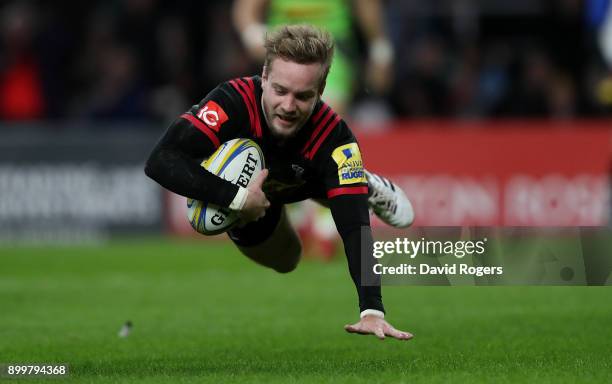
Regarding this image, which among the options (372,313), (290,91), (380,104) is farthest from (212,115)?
(380,104)

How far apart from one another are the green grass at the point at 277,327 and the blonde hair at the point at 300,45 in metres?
1.41

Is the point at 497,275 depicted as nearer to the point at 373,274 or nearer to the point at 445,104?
the point at 373,274

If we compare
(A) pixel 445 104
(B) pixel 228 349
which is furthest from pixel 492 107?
(B) pixel 228 349

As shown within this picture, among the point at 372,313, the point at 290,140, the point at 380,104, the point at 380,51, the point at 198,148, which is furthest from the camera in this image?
the point at 380,104

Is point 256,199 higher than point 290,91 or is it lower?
lower

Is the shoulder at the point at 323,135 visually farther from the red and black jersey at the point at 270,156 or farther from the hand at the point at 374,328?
the hand at the point at 374,328

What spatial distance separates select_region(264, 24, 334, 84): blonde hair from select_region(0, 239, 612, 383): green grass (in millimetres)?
1415

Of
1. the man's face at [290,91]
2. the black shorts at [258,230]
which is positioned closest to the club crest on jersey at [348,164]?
the man's face at [290,91]

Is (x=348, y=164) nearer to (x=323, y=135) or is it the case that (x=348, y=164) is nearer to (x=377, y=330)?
(x=323, y=135)

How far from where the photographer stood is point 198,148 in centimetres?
615

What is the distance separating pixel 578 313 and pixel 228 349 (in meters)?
2.47

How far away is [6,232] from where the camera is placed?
48.9 feet

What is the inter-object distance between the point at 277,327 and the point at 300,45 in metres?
2.48

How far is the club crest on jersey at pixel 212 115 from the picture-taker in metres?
6.14
